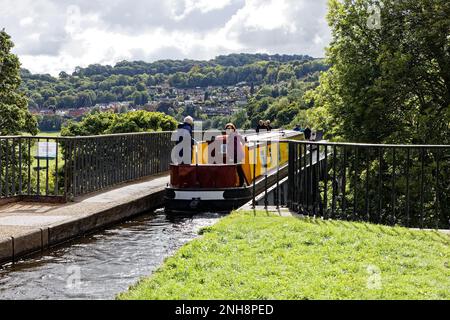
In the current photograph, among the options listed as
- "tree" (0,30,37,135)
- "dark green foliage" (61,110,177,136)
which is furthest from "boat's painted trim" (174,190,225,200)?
"dark green foliage" (61,110,177,136)

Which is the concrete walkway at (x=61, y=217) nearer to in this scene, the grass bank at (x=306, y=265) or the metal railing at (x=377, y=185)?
the grass bank at (x=306, y=265)

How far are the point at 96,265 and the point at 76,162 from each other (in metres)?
5.00

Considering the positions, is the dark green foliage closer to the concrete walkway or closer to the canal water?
the concrete walkway

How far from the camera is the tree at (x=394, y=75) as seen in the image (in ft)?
80.2

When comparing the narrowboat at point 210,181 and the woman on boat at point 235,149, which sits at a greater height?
the woman on boat at point 235,149

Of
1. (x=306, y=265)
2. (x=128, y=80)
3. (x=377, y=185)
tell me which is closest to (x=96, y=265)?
(x=306, y=265)

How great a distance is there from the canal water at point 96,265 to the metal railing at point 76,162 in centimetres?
189

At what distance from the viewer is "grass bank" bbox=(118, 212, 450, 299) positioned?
5.64 meters

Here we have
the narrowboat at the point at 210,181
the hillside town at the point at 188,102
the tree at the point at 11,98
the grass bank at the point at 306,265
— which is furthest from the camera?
the hillside town at the point at 188,102

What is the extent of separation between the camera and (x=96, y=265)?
8.23 metres

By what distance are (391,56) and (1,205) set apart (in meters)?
18.2

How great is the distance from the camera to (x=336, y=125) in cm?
2767

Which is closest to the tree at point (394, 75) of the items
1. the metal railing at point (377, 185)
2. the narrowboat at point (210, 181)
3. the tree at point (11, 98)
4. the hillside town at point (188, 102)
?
the metal railing at point (377, 185)
